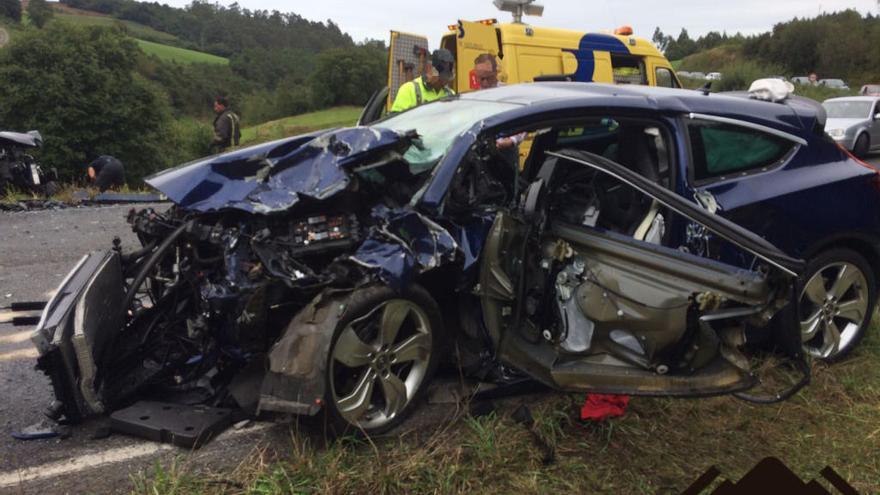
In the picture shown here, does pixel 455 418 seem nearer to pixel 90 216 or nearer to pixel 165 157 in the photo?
pixel 90 216

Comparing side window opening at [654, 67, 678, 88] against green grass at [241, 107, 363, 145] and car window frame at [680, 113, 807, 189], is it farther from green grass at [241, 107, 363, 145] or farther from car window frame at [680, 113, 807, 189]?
green grass at [241, 107, 363, 145]

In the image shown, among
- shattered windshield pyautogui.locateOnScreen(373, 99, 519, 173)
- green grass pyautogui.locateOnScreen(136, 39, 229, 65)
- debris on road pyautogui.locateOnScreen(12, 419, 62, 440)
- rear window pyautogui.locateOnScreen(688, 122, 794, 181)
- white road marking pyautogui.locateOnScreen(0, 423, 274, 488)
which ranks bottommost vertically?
white road marking pyautogui.locateOnScreen(0, 423, 274, 488)

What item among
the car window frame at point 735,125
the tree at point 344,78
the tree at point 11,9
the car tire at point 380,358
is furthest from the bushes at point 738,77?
the tree at point 11,9

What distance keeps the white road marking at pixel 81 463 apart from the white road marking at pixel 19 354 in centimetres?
143

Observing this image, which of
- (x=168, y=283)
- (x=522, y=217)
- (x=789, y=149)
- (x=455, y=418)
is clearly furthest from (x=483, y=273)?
(x=789, y=149)

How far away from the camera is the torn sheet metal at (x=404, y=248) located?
2.93m

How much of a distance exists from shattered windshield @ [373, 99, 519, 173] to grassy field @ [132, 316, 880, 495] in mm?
1269

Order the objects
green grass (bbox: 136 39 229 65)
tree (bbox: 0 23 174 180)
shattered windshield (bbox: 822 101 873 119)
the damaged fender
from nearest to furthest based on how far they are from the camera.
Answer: the damaged fender → shattered windshield (bbox: 822 101 873 119) → tree (bbox: 0 23 174 180) → green grass (bbox: 136 39 229 65)

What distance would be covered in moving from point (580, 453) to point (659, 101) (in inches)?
74.2

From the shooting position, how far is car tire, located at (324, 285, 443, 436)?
2898 millimetres

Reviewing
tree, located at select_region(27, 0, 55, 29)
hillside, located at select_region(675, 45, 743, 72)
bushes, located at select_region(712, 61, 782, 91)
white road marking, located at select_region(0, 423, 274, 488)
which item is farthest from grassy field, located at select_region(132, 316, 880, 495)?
tree, located at select_region(27, 0, 55, 29)

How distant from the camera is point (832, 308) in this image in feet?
13.1

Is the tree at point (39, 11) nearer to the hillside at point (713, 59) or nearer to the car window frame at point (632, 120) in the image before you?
the hillside at point (713, 59)

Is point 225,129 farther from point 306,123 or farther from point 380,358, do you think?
point 306,123
